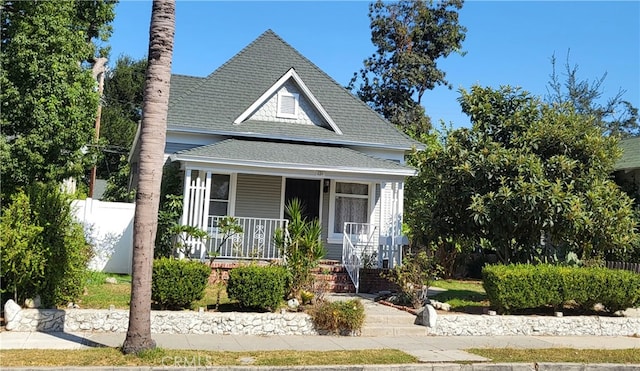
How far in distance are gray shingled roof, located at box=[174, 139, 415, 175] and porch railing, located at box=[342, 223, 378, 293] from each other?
5.87 ft

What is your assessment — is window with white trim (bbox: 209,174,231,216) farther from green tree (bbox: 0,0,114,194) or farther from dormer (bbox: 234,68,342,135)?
green tree (bbox: 0,0,114,194)

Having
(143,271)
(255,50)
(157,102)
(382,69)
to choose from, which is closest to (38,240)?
(143,271)

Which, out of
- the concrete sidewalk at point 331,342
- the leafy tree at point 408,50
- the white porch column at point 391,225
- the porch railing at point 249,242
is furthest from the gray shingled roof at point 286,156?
the leafy tree at point 408,50

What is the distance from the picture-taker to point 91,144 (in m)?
19.9

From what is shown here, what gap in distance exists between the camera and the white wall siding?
672 inches

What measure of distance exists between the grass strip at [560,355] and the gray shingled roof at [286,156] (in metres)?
7.35

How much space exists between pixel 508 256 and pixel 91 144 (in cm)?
1457

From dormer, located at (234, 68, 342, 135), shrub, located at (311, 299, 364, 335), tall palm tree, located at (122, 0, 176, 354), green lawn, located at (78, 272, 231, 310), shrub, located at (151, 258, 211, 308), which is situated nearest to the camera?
tall palm tree, located at (122, 0, 176, 354)

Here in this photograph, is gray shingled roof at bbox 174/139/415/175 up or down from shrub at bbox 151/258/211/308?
up

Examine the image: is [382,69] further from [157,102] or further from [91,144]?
[157,102]

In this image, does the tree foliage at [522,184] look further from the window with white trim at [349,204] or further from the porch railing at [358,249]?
the window with white trim at [349,204]

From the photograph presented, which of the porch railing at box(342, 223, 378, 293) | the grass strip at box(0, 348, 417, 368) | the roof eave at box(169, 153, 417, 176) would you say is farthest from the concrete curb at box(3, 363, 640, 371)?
the roof eave at box(169, 153, 417, 176)

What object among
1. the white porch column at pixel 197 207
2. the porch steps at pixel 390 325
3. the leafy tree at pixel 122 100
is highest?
the leafy tree at pixel 122 100

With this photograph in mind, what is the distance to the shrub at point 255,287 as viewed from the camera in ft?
34.1
